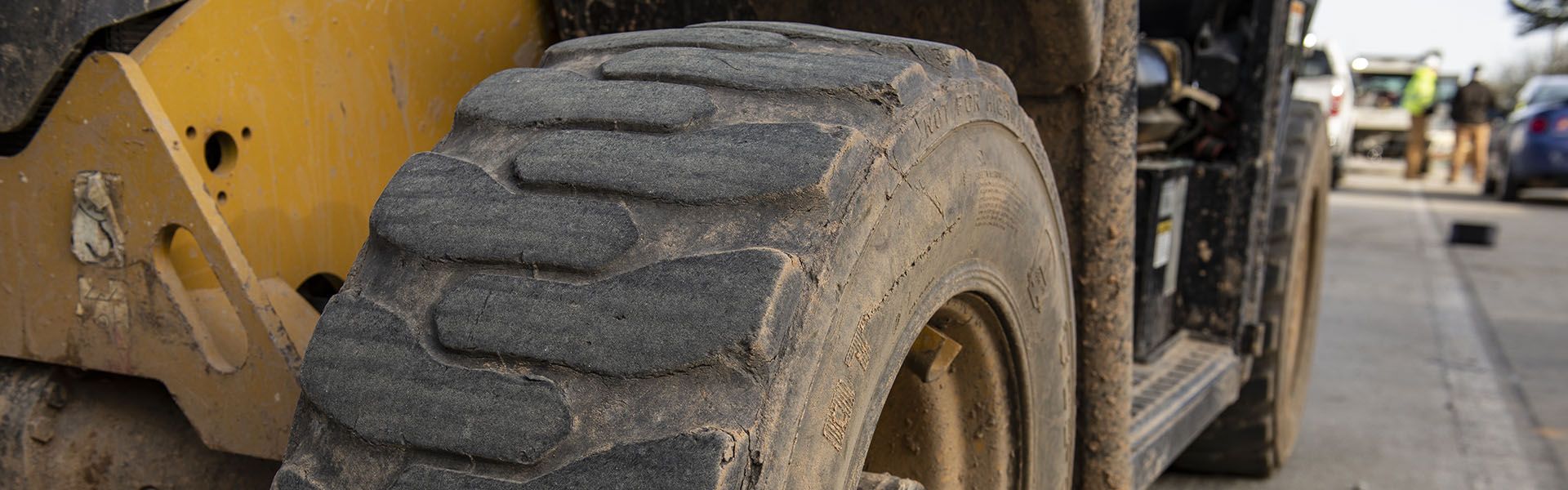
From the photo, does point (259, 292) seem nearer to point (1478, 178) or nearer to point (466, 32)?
point (466, 32)

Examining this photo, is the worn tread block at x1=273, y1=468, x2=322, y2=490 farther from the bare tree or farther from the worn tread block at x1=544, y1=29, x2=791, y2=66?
the bare tree

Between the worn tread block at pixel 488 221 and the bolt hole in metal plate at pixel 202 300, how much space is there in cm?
35

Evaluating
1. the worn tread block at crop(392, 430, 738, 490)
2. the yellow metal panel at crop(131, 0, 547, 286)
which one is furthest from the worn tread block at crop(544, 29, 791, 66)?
the worn tread block at crop(392, 430, 738, 490)

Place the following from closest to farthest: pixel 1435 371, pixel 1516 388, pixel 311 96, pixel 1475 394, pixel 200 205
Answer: pixel 200 205, pixel 311 96, pixel 1475 394, pixel 1516 388, pixel 1435 371

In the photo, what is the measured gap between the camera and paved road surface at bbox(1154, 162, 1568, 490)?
464cm

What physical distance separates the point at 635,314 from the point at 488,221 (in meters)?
0.18

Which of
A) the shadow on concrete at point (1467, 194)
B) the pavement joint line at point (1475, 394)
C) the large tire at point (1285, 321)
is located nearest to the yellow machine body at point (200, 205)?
the large tire at point (1285, 321)

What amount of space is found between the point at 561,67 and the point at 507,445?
0.52 metres

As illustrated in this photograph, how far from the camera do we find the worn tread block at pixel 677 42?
146cm

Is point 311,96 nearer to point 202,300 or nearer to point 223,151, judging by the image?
point 223,151

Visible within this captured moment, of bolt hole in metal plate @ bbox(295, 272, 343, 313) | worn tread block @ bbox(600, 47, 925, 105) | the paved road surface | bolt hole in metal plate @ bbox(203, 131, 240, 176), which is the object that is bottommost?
the paved road surface

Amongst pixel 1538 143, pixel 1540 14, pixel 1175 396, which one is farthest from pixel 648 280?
pixel 1540 14

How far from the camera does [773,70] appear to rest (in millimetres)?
1369

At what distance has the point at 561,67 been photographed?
58.4 inches
